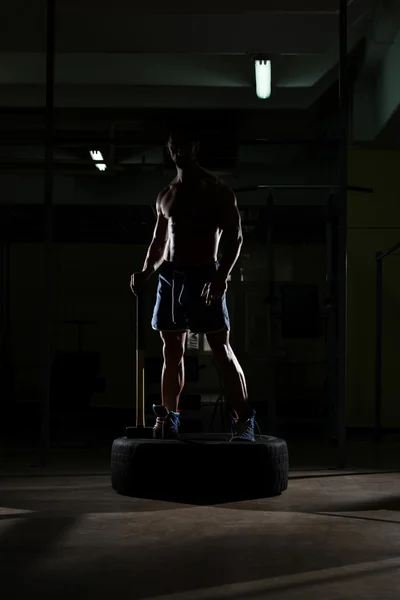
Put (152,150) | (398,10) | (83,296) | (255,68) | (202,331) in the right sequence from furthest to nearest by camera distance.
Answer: (83,296), (152,150), (255,68), (398,10), (202,331)

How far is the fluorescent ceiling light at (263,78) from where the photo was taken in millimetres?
7636

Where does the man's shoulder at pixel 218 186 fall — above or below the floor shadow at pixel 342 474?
above

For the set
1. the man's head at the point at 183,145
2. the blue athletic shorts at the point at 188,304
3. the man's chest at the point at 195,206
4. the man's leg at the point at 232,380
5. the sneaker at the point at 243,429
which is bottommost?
the sneaker at the point at 243,429

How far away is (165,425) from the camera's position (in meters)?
4.59

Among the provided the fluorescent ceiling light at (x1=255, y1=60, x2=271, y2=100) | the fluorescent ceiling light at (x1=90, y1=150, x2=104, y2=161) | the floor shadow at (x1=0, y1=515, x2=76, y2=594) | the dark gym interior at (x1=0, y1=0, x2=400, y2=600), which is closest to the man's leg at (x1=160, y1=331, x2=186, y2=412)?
the dark gym interior at (x1=0, y1=0, x2=400, y2=600)

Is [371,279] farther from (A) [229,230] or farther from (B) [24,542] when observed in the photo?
(B) [24,542]

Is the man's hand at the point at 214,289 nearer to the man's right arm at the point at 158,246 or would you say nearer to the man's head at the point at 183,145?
the man's right arm at the point at 158,246

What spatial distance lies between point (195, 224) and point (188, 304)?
42cm

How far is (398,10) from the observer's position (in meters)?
6.13

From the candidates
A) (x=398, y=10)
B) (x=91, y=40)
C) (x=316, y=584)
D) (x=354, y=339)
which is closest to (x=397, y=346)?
(x=354, y=339)

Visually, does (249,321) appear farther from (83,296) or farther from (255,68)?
(255,68)

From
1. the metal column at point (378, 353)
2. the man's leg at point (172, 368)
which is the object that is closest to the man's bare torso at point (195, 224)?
the man's leg at point (172, 368)

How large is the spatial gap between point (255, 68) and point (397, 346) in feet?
9.30

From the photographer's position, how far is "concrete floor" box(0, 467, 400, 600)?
268 cm
